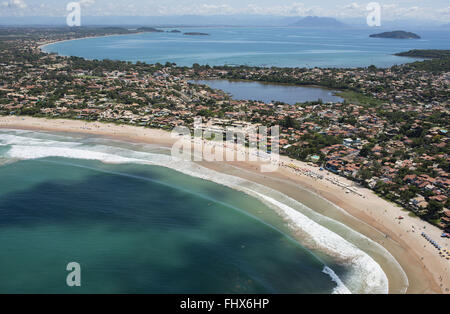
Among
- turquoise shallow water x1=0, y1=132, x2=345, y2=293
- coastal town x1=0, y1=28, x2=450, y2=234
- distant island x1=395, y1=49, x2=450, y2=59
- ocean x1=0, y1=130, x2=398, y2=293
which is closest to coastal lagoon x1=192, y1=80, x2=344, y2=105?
coastal town x1=0, y1=28, x2=450, y2=234

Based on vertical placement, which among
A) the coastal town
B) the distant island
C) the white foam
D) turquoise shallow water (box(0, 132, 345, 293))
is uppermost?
the distant island

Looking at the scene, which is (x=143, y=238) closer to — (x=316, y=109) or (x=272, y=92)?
(x=316, y=109)

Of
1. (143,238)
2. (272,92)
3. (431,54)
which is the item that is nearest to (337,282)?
(143,238)

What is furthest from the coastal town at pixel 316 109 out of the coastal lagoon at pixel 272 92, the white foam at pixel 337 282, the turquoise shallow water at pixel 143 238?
the turquoise shallow water at pixel 143 238

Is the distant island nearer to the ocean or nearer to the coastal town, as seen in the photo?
the coastal town
